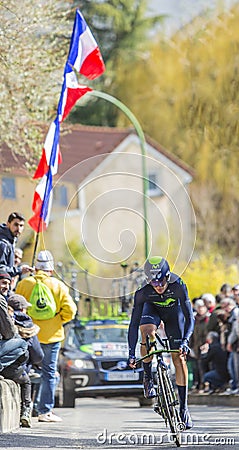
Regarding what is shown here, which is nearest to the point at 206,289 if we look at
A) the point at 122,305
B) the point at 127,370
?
the point at 122,305

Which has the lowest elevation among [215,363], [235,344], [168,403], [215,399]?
[215,399]

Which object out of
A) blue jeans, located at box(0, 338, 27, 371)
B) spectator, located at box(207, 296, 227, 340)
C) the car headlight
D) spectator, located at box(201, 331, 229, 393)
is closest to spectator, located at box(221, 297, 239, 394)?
spectator, located at box(207, 296, 227, 340)

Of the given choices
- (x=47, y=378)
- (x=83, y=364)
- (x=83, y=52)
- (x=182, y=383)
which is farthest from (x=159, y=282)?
(x=83, y=364)

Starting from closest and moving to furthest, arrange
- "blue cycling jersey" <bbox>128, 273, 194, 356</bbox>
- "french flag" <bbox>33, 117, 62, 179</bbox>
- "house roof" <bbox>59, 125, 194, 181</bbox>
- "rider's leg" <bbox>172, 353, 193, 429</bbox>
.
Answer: "rider's leg" <bbox>172, 353, 193, 429</bbox>, "blue cycling jersey" <bbox>128, 273, 194, 356</bbox>, "french flag" <bbox>33, 117, 62, 179</bbox>, "house roof" <bbox>59, 125, 194, 181</bbox>

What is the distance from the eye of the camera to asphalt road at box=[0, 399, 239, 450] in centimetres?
1125

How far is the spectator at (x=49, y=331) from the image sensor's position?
14.5 meters

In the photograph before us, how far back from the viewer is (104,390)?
2012cm

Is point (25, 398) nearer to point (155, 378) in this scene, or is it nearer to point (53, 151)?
point (155, 378)

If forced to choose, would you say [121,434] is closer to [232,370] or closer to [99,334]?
[232,370]

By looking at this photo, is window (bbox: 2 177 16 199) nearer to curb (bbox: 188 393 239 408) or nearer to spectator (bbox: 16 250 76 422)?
curb (bbox: 188 393 239 408)

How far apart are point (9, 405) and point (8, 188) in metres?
9.21

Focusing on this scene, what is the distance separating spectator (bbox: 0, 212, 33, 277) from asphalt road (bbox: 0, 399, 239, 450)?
1.92m

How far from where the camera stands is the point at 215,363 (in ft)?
70.2

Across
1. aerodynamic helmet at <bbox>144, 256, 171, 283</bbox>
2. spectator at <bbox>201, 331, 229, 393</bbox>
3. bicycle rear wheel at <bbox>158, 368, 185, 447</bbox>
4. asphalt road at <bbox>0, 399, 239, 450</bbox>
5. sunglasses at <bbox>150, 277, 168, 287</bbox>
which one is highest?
aerodynamic helmet at <bbox>144, 256, 171, 283</bbox>
